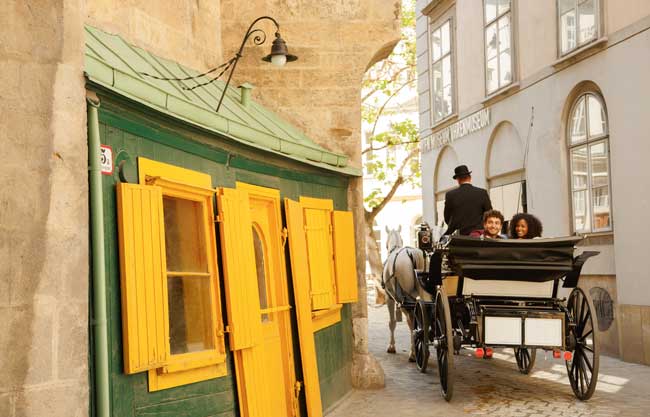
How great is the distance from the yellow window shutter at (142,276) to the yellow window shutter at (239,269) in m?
1.19

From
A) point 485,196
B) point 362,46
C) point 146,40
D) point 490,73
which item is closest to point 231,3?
point 362,46

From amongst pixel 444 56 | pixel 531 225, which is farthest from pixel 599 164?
pixel 444 56

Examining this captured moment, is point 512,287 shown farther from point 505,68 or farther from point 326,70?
point 505,68

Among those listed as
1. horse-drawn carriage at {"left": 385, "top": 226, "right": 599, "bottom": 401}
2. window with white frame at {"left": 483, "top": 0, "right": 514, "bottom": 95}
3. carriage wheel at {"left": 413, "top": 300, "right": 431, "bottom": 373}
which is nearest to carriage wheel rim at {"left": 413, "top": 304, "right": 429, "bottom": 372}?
carriage wheel at {"left": 413, "top": 300, "right": 431, "bottom": 373}

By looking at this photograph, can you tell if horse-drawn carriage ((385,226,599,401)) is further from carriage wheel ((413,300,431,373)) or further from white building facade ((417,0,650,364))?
white building facade ((417,0,650,364))

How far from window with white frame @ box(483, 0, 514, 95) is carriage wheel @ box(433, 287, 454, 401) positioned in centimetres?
825

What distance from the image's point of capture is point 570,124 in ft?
50.0

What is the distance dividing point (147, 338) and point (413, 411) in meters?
4.50

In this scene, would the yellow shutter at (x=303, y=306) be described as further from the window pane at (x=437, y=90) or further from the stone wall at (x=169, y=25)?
the window pane at (x=437, y=90)

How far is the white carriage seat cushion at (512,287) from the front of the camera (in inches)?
377

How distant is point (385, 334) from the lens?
1914 centimetres

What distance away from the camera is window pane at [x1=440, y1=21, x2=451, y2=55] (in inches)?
837

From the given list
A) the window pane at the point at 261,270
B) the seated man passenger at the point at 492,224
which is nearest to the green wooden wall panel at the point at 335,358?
the window pane at the point at 261,270

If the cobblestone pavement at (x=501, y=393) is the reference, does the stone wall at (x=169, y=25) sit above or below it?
above
